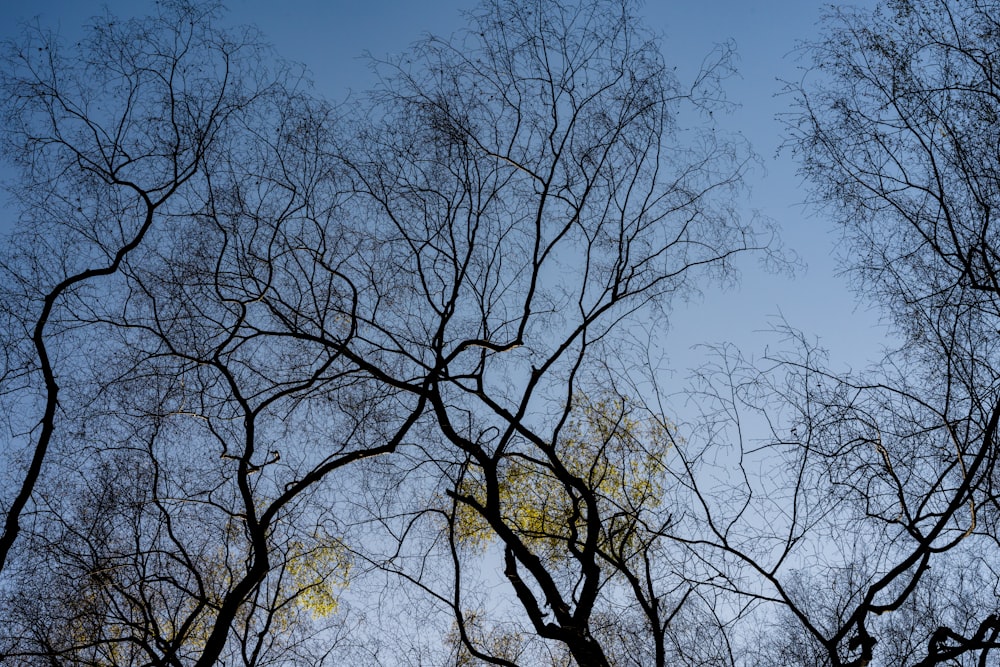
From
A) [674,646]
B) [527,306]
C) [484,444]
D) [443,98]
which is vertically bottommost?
[674,646]

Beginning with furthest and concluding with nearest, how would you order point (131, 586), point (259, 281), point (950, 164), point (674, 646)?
point (131, 586)
point (259, 281)
point (674, 646)
point (950, 164)

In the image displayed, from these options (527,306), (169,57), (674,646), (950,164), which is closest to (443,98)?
(527,306)

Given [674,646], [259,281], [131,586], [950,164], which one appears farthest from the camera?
[131,586]

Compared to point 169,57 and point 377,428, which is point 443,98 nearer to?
point 169,57

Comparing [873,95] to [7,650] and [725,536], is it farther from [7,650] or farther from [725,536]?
[7,650]

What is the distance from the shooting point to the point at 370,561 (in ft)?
26.5

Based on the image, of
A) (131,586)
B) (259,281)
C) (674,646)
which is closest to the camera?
(674,646)

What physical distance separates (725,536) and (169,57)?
7596 millimetres

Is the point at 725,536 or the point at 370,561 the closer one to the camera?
the point at 725,536

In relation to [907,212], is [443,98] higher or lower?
higher

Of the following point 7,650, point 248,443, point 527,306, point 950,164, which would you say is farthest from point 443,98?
point 7,650

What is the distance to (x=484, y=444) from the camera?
847 cm

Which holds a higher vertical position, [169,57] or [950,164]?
[169,57]

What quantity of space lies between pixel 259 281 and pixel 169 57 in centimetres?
264
